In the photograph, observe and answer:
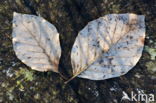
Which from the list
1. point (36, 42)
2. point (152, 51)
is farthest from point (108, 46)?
point (36, 42)

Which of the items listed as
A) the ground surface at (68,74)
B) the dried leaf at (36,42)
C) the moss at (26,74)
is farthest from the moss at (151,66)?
the moss at (26,74)

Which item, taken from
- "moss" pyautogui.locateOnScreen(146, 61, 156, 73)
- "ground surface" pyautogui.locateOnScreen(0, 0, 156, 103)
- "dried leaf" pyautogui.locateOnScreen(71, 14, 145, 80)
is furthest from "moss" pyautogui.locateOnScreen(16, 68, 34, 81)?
"moss" pyautogui.locateOnScreen(146, 61, 156, 73)

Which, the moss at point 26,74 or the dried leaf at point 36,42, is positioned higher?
the dried leaf at point 36,42

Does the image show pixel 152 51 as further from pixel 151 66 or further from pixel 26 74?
pixel 26 74

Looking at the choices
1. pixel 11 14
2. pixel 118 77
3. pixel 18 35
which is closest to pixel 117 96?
pixel 118 77

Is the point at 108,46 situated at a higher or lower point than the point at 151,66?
higher

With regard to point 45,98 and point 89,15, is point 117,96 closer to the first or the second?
point 45,98

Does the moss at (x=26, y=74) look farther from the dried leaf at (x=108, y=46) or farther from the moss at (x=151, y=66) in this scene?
the moss at (x=151, y=66)
